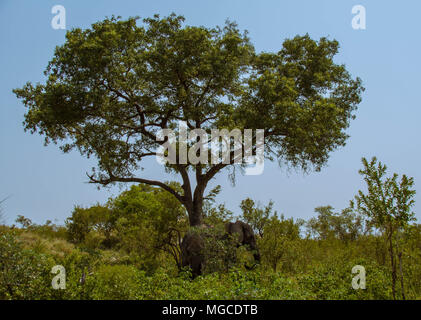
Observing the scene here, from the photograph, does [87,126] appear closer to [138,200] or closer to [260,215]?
[260,215]

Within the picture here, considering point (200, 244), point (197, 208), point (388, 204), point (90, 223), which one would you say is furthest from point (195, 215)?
point (90, 223)

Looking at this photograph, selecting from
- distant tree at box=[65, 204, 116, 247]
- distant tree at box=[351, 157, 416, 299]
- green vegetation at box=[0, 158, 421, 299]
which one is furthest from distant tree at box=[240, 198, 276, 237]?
distant tree at box=[65, 204, 116, 247]

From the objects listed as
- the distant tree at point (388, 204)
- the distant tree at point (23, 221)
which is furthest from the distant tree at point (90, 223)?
the distant tree at point (388, 204)

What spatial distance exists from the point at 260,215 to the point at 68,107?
34.8ft

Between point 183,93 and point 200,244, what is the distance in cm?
708

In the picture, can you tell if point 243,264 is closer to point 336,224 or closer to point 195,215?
point 195,215

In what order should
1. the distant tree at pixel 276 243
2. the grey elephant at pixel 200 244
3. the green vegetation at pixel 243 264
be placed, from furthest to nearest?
the distant tree at pixel 276 243
the grey elephant at pixel 200 244
the green vegetation at pixel 243 264

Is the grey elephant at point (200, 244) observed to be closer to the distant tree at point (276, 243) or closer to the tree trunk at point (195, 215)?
the distant tree at point (276, 243)

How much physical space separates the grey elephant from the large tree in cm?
232

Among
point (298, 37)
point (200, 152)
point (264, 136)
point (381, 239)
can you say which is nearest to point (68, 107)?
→ point (200, 152)

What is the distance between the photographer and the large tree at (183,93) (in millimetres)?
15516

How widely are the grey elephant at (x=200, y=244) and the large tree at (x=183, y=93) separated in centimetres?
232

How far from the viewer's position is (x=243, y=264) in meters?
14.2

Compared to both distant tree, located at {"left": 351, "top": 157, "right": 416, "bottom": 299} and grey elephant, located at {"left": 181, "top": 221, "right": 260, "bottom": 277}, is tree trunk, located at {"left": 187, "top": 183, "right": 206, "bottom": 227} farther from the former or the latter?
distant tree, located at {"left": 351, "top": 157, "right": 416, "bottom": 299}
